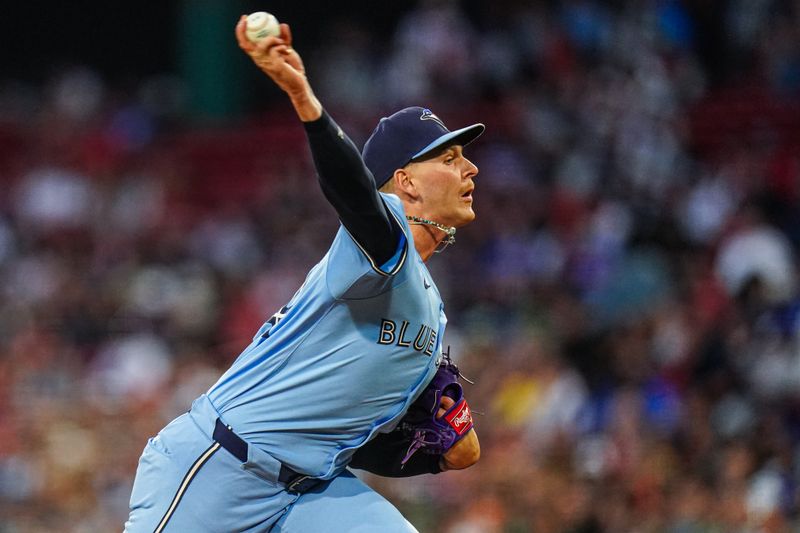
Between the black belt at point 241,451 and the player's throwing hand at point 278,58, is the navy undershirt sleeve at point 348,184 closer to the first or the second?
the player's throwing hand at point 278,58

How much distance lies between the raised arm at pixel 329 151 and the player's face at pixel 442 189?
521mm

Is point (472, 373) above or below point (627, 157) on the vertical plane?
below

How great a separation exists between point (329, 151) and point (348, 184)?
97 mm

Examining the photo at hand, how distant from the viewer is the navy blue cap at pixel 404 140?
3777mm

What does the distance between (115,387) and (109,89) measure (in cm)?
630

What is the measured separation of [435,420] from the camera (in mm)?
3846

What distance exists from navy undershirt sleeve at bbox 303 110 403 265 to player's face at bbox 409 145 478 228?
51cm

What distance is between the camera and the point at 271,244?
10828mm

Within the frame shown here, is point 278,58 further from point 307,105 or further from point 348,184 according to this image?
point 348,184

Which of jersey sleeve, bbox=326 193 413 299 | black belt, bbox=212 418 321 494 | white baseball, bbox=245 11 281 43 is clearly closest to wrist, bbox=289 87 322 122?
white baseball, bbox=245 11 281 43

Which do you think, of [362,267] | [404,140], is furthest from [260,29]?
[404,140]

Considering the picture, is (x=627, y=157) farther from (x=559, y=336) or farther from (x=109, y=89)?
(x=109, y=89)

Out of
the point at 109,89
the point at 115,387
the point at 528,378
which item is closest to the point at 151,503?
the point at 528,378

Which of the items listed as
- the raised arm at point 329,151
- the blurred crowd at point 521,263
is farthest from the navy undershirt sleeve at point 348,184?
the blurred crowd at point 521,263
